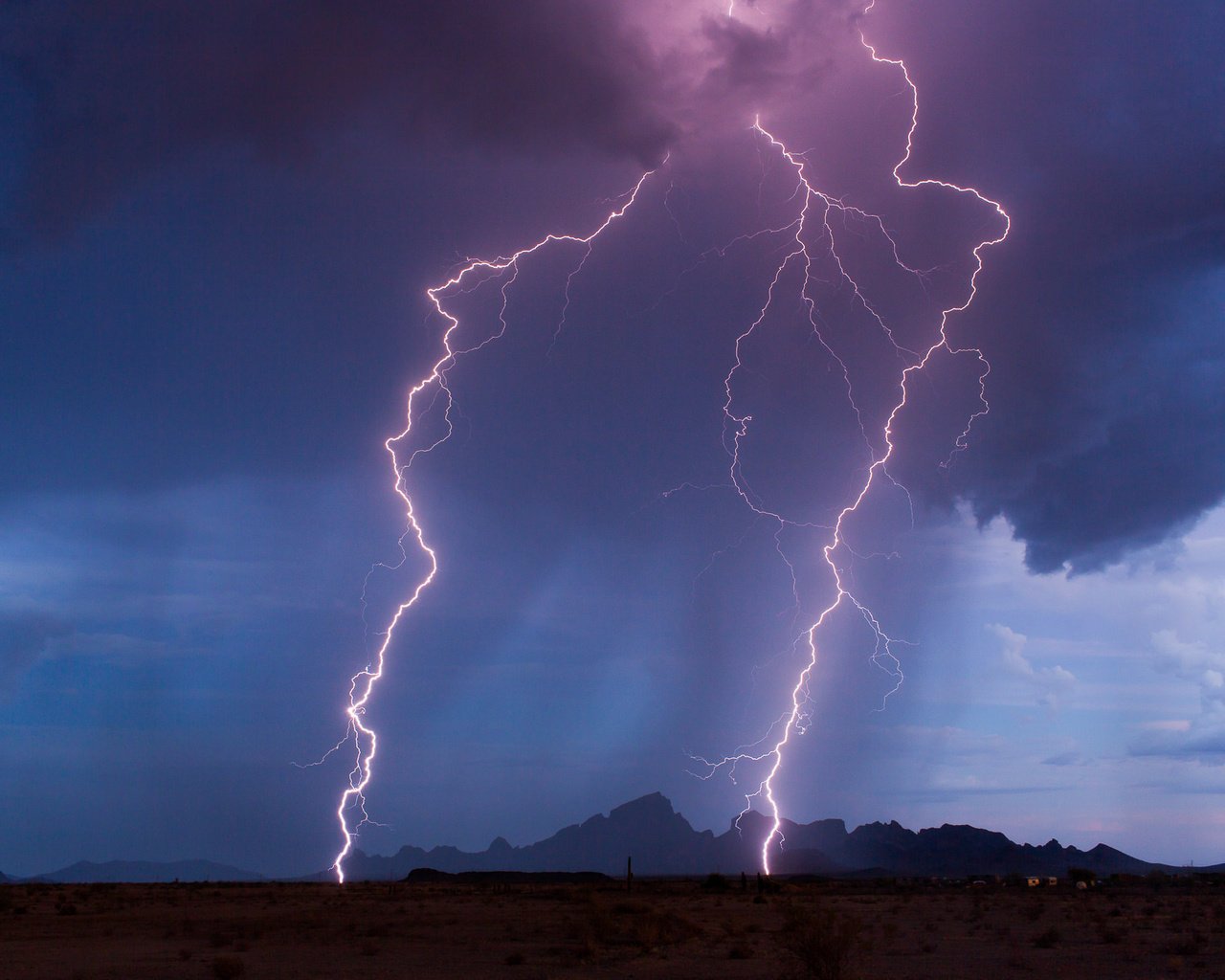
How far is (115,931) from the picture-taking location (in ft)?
91.9

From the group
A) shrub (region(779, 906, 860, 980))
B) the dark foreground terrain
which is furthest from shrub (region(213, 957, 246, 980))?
shrub (region(779, 906, 860, 980))

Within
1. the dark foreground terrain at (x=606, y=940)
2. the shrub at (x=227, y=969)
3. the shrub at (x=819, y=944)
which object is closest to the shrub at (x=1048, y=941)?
the dark foreground terrain at (x=606, y=940)

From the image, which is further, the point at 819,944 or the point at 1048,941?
the point at 1048,941

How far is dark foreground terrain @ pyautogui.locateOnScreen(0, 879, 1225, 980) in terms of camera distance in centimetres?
1900

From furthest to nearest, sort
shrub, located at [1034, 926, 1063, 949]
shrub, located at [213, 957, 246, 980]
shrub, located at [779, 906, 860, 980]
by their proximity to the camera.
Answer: shrub, located at [1034, 926, 1063, 949] < shrub, located at [213, 957, 246, 980] < shrub, located at [779, 906, 860, 980]

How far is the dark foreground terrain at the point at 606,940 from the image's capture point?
1900cm

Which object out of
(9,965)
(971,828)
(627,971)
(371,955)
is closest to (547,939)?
(371,955)

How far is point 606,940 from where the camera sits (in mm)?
24641

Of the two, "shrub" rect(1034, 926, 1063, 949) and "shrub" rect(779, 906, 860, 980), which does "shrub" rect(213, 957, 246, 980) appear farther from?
"shrub" rect(1034, 926, 1063, 949)

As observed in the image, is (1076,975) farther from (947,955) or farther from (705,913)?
(705,913)

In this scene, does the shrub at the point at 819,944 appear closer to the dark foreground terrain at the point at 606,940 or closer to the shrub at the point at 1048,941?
the dark foreground terrain at the point at 606,940

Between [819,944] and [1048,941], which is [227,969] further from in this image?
[1048,941]

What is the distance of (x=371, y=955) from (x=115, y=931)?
9.79m

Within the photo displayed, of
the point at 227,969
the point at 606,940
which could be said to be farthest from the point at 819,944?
the point at 227,969
